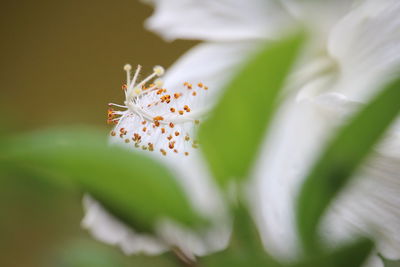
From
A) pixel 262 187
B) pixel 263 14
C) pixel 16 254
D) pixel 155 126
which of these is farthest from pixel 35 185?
pixel 16 254

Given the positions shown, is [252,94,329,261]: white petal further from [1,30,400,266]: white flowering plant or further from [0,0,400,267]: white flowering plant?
[1,30,400,266]: white flowering plant

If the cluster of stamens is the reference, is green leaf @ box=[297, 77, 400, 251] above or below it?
above

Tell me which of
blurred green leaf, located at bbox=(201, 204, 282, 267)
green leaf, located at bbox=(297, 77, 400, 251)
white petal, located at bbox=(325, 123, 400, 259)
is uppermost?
green leaf, located at bbox=(297, 77, 400, 251)

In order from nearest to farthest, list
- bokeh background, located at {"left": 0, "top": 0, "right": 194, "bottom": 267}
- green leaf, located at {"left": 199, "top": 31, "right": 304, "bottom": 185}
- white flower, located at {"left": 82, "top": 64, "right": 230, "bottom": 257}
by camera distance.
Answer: green leaf, located at {"left": 199, "top": 31, "right": 304, "bottom": 185}
white flower, located at {"left": 82, "top": 64, "right": 230, "bottom": 257}
bokeh background, located at {"left": 0, "top": 0, "right": 194, "bottom": 267}

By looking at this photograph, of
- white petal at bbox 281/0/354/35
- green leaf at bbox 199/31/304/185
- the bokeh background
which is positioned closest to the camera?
green leaf at bbox 199/31/304/185

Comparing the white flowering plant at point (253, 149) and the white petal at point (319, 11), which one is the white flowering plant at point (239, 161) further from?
the white petal at point (319, 11)

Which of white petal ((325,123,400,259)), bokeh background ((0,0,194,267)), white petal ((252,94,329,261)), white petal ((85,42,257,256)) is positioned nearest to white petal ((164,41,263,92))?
white petal ((85,42,257,256))

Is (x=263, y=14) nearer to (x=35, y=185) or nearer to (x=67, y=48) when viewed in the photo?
(x=35, y=185)
